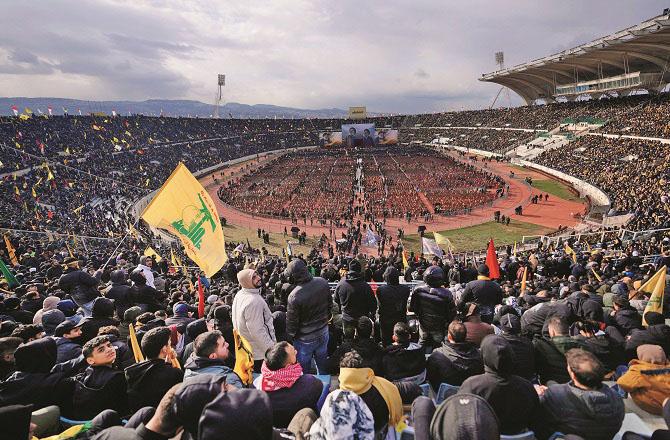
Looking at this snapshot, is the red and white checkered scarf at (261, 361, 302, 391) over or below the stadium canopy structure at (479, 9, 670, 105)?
below

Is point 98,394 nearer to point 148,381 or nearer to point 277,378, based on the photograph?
point 148,381

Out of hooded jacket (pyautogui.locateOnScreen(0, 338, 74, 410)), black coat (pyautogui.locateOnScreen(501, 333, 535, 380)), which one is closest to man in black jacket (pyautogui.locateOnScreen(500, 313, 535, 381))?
black coat (pyautogui.locateOnScreen(501, 333, 535, 380))

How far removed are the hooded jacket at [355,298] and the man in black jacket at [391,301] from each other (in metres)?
0.16

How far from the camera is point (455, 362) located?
4488 mm

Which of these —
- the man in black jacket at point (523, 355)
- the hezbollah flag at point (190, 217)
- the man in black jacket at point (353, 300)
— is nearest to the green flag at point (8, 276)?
the hezbollah flag at point (190, 217)

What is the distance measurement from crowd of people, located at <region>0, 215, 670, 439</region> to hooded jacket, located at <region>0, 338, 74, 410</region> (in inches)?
0.4

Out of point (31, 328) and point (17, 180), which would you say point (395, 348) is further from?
point (17, 180)

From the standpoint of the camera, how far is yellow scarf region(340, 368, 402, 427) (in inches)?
134

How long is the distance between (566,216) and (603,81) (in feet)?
154

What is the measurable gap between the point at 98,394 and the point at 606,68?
83.8 meters

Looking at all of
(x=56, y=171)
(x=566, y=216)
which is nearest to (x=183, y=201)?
(x=566, y=216)

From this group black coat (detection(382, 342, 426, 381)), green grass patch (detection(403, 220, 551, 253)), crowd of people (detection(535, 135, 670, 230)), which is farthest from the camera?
green grass patch (detection(403, 220, 551, 253))

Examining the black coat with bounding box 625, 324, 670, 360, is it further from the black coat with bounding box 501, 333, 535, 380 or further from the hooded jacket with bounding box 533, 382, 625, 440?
the hooded jacket with bounding box 533, 382, 625, 440

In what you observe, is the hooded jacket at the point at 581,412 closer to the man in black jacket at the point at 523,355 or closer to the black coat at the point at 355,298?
the man in black jacket at the point at 523,355
